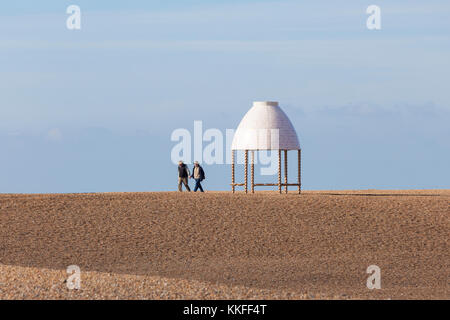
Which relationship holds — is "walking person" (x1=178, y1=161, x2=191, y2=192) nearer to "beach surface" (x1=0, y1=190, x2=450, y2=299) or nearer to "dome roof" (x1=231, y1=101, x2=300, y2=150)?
"dome roof" (x1=231, y1=101, x2=300, y2=150)

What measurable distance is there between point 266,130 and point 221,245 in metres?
10.1

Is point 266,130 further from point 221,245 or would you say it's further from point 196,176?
point 221,245

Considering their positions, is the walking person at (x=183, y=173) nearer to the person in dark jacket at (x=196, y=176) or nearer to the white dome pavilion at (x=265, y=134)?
the person in dark jacket at (x=196, y=176)

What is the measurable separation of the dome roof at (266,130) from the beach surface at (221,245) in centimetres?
383

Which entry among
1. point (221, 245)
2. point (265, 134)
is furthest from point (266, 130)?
point (221, 245)

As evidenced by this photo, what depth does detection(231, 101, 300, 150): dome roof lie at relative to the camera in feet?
105

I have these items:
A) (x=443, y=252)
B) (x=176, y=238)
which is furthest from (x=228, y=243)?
(x=443, y=252)

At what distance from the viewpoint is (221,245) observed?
22953 mm

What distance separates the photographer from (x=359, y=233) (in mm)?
24344

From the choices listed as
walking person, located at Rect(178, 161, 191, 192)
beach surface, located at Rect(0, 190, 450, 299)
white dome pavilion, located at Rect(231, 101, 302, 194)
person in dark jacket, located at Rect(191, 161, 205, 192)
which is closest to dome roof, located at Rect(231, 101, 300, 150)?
white dome pavilion, located at Rect(231, 101, 302, 194)

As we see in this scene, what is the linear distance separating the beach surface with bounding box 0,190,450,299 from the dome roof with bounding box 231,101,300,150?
383 centimetres

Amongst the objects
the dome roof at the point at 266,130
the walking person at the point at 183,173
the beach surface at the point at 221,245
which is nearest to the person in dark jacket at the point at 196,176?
the walking person at the point at 183,173

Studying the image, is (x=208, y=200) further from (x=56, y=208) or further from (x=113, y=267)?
(x=113, y=267)
